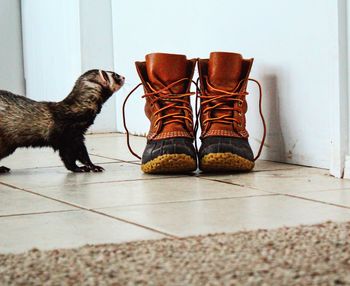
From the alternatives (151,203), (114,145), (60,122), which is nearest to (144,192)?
(151,203)

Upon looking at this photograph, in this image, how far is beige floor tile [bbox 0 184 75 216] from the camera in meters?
1.69

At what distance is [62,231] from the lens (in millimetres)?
1434

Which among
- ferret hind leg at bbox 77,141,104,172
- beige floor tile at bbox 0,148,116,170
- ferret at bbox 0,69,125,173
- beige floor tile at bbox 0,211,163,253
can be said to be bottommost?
beige floor tile at bbox 0,148,116,170

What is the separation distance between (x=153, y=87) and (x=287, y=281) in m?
1.41

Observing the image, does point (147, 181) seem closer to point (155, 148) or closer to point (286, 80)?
point (155, 148)

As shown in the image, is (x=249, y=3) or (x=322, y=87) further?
(x=249, y=3)

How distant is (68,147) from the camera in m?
2.47

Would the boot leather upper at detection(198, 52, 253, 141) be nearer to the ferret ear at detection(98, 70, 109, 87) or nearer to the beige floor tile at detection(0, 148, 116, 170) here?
the ferret ear at detection(98, 70, 109, 87)

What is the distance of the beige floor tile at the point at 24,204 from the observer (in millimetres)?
1695

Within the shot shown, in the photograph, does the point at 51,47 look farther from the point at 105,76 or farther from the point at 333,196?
the point at 333,196

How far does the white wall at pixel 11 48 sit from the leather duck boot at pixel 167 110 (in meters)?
2.87

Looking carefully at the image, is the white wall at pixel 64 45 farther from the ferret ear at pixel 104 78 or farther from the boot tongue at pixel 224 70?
the boot tongue at pixel 224 70

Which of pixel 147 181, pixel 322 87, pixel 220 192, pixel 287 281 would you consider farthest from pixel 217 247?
pixel 322 87

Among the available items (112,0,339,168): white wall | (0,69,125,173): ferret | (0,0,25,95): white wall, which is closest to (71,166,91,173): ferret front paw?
(0,69,125,173): ferret
